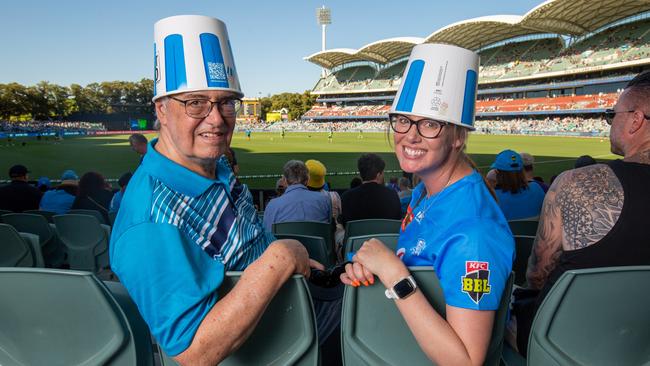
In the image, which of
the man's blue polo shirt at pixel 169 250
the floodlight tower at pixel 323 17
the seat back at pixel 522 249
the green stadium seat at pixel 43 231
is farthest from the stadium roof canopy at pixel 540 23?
the man's blue polo shirt at pixel 169 250

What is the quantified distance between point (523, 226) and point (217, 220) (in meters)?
3.50

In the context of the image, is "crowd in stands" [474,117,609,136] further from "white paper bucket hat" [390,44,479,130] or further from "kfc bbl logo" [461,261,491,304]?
"kfc bbl logo" [461,261,491,304]

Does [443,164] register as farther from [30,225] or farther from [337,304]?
[30,225]

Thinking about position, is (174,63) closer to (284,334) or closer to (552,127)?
(284,334)

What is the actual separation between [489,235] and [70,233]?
5117 mm

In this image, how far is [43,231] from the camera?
4.97m

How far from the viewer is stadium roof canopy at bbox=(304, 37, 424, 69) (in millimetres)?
72356

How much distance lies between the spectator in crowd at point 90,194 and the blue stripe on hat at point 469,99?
623 centimetres

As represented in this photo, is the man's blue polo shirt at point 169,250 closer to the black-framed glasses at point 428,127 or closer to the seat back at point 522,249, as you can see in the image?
the black-framed glasses at point 428,127

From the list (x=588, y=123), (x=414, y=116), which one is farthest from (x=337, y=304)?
(x=588, y=123)

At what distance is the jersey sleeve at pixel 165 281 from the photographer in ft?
4.17

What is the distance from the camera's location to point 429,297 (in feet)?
4.98

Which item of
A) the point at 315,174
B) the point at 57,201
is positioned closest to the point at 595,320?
the point at 315,174

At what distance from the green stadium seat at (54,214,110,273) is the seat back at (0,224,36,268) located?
113 cm
